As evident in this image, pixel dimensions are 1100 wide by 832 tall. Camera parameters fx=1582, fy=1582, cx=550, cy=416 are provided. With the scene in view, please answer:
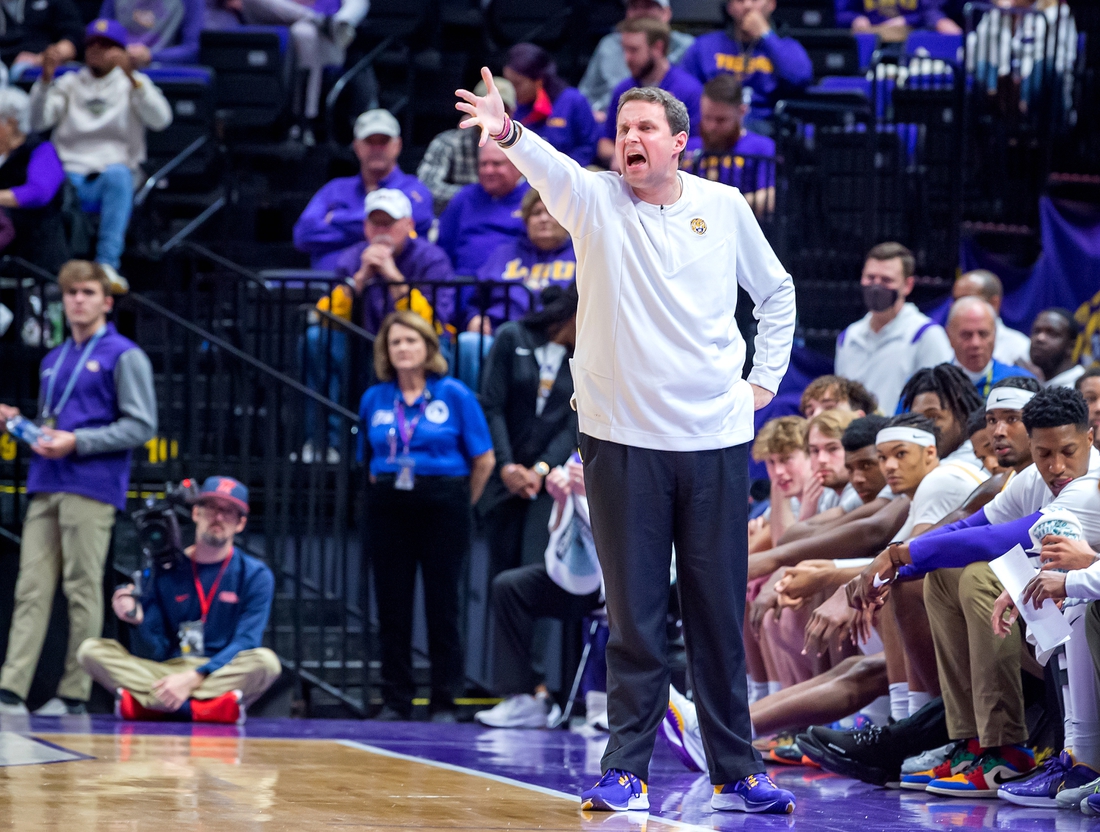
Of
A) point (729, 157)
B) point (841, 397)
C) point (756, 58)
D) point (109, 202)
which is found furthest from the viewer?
point (756, 58)

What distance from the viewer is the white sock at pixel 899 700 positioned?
5.33 metres

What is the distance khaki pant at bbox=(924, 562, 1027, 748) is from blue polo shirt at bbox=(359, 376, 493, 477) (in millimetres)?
3044

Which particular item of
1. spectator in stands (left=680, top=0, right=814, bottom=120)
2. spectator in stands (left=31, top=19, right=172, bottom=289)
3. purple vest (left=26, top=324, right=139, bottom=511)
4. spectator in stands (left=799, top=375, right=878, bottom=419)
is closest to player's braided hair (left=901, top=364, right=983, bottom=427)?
spectator in stands (left=799, top=375, right=878, bottom=419)

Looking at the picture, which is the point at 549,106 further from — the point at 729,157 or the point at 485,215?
the point at 729,157

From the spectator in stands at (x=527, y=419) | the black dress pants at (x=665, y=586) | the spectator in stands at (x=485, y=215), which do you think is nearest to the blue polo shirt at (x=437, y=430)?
the spectator in stands at (x=527, y=419)

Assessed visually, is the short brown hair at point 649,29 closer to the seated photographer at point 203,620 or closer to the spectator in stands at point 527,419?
A: the spectator in stands at point 527,419

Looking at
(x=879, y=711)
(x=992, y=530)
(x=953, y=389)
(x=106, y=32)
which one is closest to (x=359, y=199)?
(x=106, y=32)

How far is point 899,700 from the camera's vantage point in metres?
5.36

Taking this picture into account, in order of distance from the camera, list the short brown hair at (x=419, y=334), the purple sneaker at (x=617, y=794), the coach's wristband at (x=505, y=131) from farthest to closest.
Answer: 1. the short brown hair at (x=419, y=334)
2. the purple sneaker at (x=617, y=794)
3. the coach's wristband at (x=505, y=131)

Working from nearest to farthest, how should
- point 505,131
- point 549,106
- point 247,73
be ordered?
point 505,131, point 549,106, point 247,73

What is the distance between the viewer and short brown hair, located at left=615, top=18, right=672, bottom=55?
10.1 metres

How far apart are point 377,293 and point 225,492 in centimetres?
175

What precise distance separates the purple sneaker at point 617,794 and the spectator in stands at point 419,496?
344 cm

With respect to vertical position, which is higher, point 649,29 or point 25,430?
point 649,29
